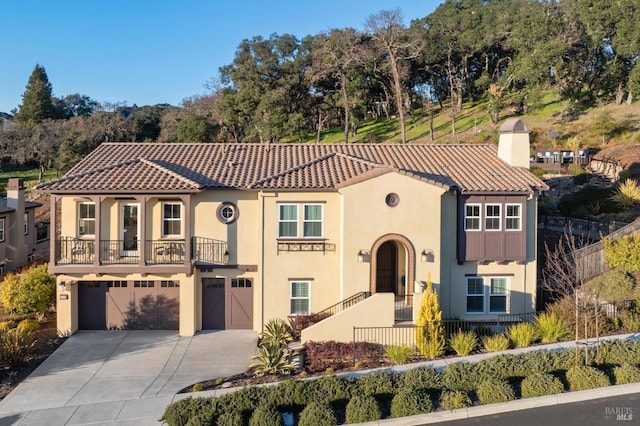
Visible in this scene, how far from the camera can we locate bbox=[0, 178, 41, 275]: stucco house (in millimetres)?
27922

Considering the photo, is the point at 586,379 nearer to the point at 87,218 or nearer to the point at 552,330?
the point at 552,330

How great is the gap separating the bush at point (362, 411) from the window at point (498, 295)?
9299 mm

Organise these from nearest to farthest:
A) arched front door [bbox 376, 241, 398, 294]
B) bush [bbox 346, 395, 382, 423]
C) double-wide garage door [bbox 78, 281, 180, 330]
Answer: bush [bbox 346, 395, 382, 423] < double-wide garage door [bbox 78, 281, 180, 330] < arched front door [bbox 376, 241, 398, 294]

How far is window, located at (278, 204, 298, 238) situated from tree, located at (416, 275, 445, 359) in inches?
224

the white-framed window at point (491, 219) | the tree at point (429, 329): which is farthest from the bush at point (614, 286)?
the tree at point (429, 329)

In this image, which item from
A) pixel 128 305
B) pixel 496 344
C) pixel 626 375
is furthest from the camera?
pixel 128 305

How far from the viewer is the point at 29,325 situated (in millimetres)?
17906

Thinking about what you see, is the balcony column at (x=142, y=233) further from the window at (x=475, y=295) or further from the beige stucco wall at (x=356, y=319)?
the window at (x=475, y=295)

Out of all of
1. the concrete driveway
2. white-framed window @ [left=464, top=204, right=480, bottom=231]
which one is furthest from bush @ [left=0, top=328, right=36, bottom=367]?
white-framed window @ [left=464, top=204, right=480, bottom=231]

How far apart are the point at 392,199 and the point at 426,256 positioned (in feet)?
8.24

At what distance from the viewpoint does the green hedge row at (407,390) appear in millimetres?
11242

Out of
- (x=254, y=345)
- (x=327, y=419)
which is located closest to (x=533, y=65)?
(x=254, y=345)

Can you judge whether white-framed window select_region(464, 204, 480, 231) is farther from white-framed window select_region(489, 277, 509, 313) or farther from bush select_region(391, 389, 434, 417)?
bush select_region(391, 389, 434, 417)

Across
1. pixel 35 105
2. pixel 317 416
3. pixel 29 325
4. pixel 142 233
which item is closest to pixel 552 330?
pixel 317 416
